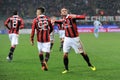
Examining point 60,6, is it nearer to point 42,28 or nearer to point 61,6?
point 61,6

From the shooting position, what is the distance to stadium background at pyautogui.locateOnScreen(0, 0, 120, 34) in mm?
54537

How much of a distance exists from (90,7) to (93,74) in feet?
152

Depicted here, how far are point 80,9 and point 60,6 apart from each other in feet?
10.4

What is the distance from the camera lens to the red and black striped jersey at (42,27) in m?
13.0

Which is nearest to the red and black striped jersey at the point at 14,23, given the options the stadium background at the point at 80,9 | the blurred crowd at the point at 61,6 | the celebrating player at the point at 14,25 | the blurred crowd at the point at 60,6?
the celebrating player at the point at 14,25

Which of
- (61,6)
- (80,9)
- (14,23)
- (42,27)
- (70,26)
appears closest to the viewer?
(70,26)

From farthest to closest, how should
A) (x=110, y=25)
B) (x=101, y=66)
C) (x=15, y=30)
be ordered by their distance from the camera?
(x=110, y=25) < (x=15, y=30) < (x=101, y=66)

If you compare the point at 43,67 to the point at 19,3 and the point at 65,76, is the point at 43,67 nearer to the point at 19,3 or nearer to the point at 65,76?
the point at 65,76

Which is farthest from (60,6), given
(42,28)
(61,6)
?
(42,28)

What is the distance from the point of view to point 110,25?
5559cm

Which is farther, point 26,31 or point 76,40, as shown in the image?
point 26,31

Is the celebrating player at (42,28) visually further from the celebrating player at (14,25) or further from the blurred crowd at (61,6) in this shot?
the blurred crowd at (61,6)

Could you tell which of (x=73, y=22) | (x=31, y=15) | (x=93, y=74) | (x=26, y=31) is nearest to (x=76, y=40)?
(x=73, y=22)

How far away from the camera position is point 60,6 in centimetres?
5762
